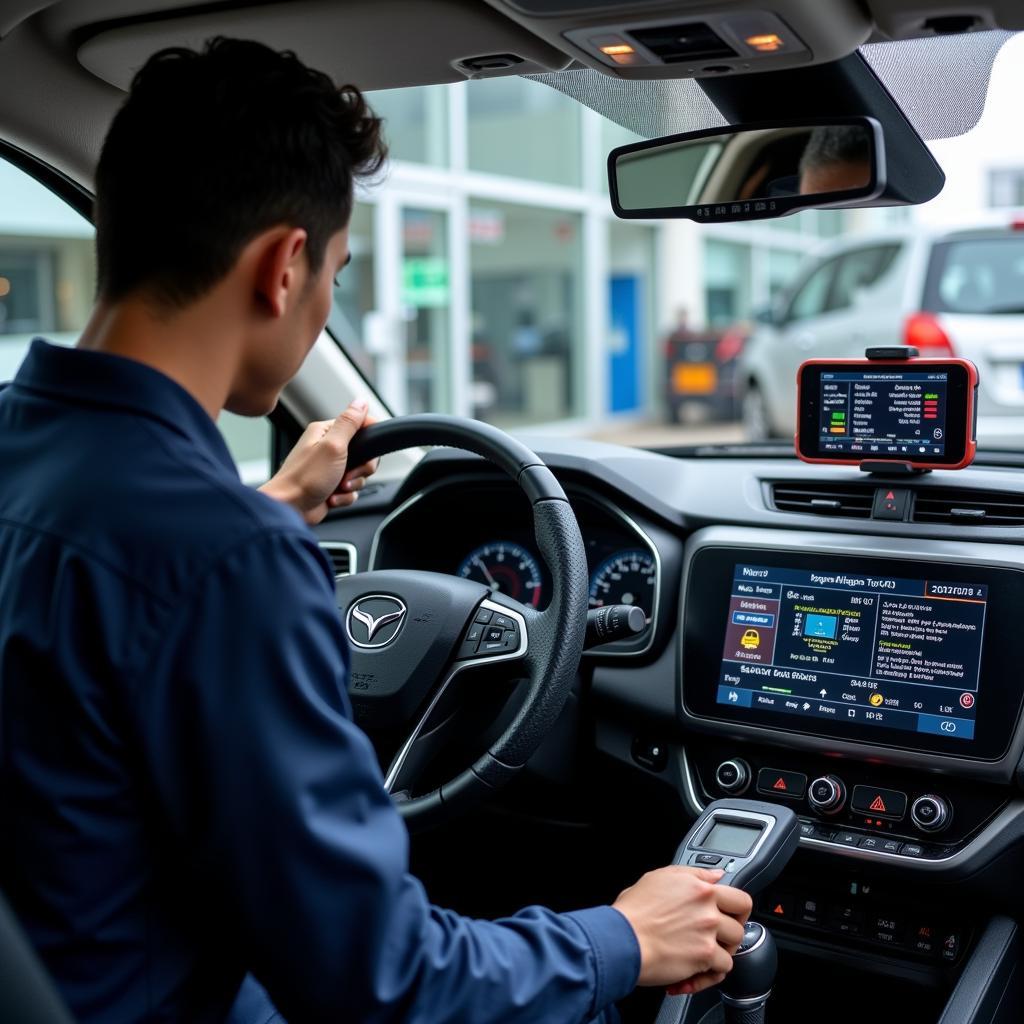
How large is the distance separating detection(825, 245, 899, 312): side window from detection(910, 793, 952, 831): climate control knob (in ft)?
16.3

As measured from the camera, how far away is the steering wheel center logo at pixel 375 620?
1.96m

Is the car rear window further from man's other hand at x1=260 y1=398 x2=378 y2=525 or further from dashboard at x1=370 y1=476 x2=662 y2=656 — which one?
man's other hand at x1=260 y1=398 x2=378 y2=525

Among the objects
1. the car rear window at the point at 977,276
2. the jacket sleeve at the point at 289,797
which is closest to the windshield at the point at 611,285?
the car rear window at the point at 977,276

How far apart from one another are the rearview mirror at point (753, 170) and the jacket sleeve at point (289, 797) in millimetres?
1097

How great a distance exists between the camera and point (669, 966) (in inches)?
51.6

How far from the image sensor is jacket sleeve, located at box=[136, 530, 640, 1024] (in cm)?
103

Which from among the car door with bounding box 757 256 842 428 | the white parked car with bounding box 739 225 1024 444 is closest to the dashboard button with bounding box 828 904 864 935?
the white parked car with bounding box 739 225 1024 444

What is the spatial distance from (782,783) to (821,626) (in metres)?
0.29

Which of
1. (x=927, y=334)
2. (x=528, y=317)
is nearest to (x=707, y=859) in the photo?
(x=927, y=334)

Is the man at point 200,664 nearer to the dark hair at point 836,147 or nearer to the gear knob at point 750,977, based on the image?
the gear knob at point 750,977

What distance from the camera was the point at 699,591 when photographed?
7.65 feet

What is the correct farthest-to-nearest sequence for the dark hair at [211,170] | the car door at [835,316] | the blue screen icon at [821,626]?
1. the car door at [835,316]
2. the blue screen icon at [821,626]
3. the dark hair at [211,170]

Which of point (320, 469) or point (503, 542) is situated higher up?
point (320, 469)

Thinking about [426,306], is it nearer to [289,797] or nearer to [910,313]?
[910,313]
